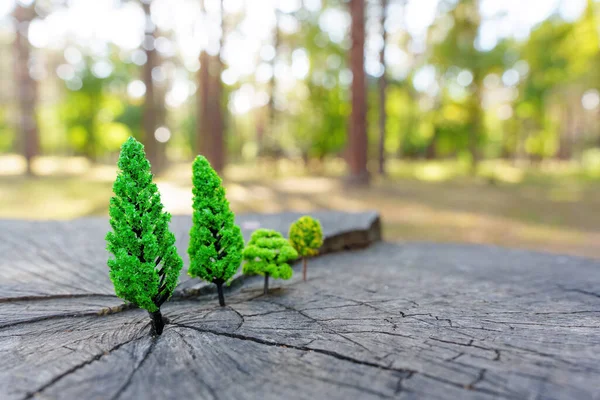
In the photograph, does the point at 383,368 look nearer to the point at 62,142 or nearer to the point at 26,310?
the point at 26,310

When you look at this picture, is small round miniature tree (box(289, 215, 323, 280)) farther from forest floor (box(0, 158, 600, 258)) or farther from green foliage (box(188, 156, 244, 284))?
forest floor (box(0, 158, 600, 258))

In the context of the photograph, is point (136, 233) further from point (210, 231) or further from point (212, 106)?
point (212, 106)

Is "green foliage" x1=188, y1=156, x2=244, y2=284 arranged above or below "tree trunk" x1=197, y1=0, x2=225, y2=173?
below

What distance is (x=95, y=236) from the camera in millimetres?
6246

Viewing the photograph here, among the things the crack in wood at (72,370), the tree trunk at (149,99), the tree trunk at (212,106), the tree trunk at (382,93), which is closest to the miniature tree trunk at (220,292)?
the crack in wood at (72,370)

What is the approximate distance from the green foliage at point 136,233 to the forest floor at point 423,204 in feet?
25.6

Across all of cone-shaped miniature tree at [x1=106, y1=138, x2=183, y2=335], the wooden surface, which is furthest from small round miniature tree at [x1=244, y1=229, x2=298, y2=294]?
cone-shaped miniature tree at [x1=106, y1=138, x2=183, y2=335]

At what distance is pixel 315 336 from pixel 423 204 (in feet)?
40.8

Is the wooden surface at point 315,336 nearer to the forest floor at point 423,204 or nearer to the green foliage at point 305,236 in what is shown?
the green foliage at point 305,236

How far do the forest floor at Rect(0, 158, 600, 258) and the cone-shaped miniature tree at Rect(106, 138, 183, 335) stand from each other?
7.75 meters

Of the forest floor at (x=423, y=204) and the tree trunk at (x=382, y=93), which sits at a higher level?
the tree trunk at (x=382, y=93)

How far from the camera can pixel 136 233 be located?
9.82 ft

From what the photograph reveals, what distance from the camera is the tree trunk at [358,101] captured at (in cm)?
1495

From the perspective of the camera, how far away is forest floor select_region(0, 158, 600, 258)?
10.6 meters
